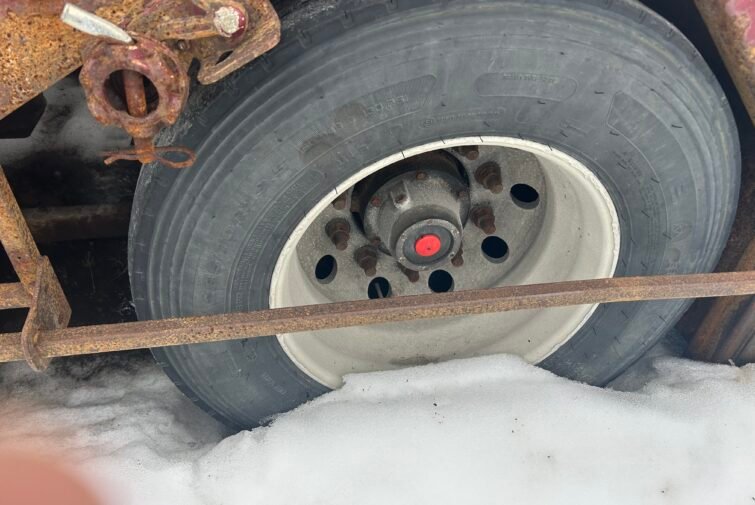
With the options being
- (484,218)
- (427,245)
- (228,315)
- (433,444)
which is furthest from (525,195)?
(228,315)

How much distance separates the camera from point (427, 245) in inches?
64.8

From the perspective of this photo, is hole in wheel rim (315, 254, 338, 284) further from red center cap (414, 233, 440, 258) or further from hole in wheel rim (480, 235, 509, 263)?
hole in wheel rim (480, 235, 509, 263)

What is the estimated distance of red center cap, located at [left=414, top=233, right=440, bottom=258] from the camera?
1637 mm

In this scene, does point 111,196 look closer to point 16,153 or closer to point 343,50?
point 16,153

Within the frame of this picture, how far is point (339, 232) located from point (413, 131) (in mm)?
516

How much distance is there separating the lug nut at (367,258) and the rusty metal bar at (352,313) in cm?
48

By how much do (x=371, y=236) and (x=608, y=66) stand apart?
2.48 ft

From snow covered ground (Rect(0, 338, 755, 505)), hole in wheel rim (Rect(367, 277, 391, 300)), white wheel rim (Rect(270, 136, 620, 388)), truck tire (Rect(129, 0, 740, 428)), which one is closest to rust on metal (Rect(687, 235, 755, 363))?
snow covered ground (Rect(0, 338, 755, 505))

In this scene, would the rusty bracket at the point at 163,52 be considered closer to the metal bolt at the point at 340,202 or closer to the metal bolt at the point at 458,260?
the metal bolt at the point at 340,202

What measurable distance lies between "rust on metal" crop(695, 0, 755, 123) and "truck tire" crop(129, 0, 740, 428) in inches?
2.7

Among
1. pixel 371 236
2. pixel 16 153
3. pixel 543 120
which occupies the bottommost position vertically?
pixel 371 236

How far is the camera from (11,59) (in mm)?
1028

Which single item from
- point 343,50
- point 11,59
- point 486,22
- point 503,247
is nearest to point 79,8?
point 11,59

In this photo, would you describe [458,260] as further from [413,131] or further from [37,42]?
[37,42]
